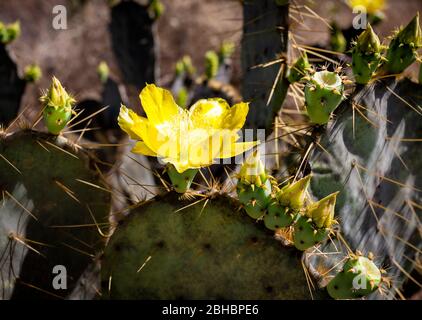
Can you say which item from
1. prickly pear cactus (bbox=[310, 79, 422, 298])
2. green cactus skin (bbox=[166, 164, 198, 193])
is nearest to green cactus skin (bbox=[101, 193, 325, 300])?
green cactus skin (bbox=[166, 164, 198, 193])

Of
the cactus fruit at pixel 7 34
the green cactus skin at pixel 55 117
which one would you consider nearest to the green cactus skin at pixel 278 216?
the green cactus skin at pixel 55 117

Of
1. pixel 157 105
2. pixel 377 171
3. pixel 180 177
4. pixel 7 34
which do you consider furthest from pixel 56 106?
pixel 7 34

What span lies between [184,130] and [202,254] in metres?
0.28

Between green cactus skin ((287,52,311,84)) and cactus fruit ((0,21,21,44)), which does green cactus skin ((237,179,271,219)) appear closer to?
green cactus skin ((287,52,311,84))

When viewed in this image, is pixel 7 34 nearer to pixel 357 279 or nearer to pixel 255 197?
pixel 255 197

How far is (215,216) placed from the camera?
4.93 ft

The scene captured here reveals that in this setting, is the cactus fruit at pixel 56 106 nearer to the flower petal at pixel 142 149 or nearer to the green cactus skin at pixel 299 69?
the flower petal at pixel 142 149

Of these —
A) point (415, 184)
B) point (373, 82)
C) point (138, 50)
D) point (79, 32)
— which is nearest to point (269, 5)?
point (373, 82)

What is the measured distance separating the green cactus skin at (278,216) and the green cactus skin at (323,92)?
240 mm

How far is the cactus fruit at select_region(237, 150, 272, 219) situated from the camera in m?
1.40

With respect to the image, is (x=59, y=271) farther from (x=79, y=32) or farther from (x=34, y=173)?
(x=79, y=32)

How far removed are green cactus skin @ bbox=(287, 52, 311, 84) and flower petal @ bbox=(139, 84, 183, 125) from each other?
0.38m

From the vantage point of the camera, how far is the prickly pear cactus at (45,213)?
1.65 m
